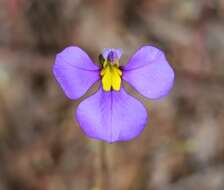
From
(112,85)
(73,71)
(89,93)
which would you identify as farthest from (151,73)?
(89,93)

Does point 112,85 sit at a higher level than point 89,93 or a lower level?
higher

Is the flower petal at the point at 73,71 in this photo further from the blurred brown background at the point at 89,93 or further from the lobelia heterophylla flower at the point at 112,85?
the blurred brown background at the point at 89,93

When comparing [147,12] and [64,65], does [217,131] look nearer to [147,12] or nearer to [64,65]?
[147,12]

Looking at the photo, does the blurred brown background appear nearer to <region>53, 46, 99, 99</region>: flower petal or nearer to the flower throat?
the flower throat

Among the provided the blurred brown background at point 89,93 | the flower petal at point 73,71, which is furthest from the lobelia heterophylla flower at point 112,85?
the blurred brown background at point 89,93

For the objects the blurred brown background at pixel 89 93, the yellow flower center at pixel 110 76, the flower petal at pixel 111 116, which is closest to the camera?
the flower petal at pixel 111 116

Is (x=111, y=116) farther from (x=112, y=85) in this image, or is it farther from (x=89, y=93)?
(x=89, y=93)
